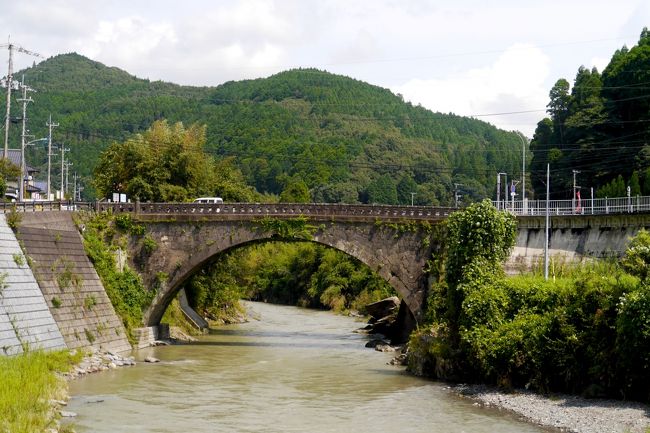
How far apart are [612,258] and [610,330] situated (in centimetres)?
1383

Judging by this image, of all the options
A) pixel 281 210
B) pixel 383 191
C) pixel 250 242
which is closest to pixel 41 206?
pixel 250 242

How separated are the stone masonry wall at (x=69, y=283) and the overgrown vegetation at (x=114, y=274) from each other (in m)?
0.88

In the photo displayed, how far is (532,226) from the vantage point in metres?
47.7

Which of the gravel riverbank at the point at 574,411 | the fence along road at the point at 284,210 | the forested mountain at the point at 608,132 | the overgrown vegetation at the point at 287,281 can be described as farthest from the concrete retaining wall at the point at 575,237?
the overgrown vegetation at the point at 287,281

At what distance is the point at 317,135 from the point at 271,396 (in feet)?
394

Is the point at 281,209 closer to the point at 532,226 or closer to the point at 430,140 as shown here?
the point at 532,226

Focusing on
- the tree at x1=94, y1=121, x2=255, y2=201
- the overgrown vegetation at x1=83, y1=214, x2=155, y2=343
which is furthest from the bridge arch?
the tree at x1=94, y1=121, x2=255, y2=201

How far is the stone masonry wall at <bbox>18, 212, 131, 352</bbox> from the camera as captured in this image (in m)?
38.1

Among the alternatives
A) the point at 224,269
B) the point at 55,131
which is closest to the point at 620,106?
the point at 224,269

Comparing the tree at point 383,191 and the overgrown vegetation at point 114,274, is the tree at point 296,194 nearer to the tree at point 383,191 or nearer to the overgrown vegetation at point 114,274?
the tree at point 383,191

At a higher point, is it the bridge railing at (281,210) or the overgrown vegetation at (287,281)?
the bridge railing at (281,210)

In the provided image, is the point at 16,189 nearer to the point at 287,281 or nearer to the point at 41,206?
the point at 41,206

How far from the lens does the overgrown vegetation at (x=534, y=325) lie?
28844mm

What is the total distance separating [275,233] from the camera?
47.8 metres
